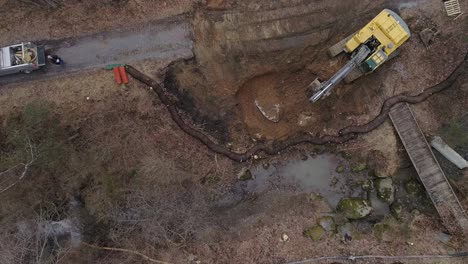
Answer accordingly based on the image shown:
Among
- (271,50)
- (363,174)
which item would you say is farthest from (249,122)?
(363,174)

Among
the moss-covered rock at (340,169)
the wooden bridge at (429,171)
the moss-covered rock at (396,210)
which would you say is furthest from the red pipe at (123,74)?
the moss-covered rock at (396,210)

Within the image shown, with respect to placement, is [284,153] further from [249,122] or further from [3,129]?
[3,129]

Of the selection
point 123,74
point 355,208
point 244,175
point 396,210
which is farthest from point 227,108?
point 396,210

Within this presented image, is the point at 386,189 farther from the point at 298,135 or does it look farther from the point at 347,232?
the point at 298,135

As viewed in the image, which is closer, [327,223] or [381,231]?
[381,231]

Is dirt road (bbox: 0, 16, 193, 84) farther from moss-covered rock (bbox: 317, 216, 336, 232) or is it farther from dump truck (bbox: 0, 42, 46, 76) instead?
moss-covered rock (bbox: 317, 216, 336, 232)

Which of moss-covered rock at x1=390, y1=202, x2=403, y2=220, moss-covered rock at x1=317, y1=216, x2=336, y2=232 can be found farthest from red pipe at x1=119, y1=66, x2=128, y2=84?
moss-covered rock at x1=390, y1=202, x2=403, y2=220
